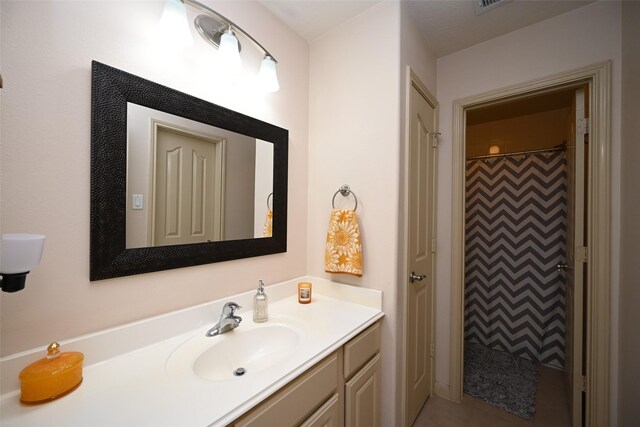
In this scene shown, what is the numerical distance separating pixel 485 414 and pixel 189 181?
7.34 ft

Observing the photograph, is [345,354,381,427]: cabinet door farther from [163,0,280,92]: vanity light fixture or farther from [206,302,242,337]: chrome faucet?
[163,0,280,92]: vanity light fixture

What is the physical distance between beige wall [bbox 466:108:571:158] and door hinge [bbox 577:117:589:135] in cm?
93

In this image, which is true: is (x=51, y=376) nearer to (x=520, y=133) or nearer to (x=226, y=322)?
(x=226, y=322)

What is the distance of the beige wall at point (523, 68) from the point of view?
129 centimetres

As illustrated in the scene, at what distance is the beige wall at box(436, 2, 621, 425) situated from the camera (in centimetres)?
129

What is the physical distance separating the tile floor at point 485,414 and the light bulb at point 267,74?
2.13 m

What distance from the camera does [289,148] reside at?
148 cm

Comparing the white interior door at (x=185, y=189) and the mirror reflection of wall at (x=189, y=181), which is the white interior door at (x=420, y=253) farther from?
the white interior door at (x=185, y=189)

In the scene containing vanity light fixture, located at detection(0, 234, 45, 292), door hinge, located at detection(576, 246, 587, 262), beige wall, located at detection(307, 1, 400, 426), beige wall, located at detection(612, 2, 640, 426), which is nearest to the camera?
vanity light fixture, located at detection(0, 234, 45, 292)

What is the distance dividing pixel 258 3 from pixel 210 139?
801 millimetres

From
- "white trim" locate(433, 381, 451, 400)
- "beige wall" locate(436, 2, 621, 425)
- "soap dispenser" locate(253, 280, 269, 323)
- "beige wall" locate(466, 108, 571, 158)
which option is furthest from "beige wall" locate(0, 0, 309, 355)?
"beige wall" locate(466, 108, 571, 158)

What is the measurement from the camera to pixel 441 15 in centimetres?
144

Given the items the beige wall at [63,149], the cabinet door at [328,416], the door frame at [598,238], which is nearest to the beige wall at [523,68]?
the door frame at [598,238]

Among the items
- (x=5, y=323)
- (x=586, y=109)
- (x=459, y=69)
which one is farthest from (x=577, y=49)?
(x=5, y=323)
